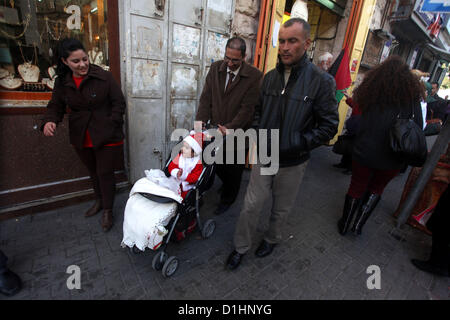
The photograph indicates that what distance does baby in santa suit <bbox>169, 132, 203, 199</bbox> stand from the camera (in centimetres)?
232

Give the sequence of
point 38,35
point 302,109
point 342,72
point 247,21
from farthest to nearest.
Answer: point 342,72 < point 247,21 < point 38,35 < point 302,109

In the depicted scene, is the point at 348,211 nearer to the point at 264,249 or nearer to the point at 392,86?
the point at 264,249

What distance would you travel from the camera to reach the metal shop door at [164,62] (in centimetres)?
305

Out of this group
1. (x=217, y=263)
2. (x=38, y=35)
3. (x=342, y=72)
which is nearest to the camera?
(x=217, y=263)

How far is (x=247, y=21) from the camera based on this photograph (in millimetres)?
3996

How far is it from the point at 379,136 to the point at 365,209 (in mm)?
944

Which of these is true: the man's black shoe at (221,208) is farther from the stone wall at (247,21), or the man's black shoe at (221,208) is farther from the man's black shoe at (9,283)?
the stone wall at (247,21)

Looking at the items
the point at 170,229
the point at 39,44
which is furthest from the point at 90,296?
the point at 39,44

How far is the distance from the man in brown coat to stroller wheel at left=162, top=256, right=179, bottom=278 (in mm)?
1450

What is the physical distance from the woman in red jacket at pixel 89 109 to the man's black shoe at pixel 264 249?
1767mm

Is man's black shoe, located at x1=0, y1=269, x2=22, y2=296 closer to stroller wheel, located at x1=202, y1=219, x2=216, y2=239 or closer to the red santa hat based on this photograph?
stroller wheel, located at x1=202, y1=219, x2=216, y2=239

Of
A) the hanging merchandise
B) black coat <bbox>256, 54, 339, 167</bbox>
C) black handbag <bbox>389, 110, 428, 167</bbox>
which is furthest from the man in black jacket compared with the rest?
the hanging merchandise

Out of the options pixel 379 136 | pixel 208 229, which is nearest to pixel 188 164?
pixel 208 229

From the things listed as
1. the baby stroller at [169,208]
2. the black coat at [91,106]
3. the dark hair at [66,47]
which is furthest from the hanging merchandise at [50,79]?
the baby stroller at [169,208]
